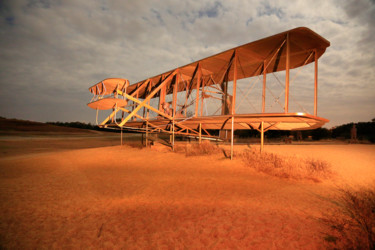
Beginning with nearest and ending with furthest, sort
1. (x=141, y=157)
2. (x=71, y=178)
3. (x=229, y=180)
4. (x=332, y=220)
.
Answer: (x=332, y=220) < (x=229, y=180) < (x=71, y=178) < (x=141, y=157)

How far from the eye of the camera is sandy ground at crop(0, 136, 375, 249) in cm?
316

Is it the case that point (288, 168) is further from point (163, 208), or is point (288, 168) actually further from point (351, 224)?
point (163, 208)

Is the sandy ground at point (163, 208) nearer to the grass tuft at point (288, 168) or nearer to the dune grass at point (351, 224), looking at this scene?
the dune grass at point (351, 224)

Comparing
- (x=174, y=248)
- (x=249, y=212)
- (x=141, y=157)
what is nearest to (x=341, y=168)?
(x=249, y=212)

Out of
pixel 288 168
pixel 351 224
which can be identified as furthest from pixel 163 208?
pixel 288 168

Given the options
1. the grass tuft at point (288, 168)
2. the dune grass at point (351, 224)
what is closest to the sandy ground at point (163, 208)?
the dune grass at point (351, 224)

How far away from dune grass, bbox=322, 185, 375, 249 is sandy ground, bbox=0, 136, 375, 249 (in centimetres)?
21

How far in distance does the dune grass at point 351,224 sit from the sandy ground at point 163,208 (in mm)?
211

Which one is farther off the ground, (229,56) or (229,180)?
(229,56)

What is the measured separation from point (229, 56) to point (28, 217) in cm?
982

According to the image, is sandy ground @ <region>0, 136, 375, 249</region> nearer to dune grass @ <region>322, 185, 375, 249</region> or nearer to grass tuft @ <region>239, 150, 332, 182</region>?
dune grass @ <region>322, 185, 375, 249</region>

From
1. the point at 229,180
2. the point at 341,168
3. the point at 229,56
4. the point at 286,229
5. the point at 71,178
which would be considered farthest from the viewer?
the point at 229,56

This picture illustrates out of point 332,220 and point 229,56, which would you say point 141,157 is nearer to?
point 229,56

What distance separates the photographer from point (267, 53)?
892cm
